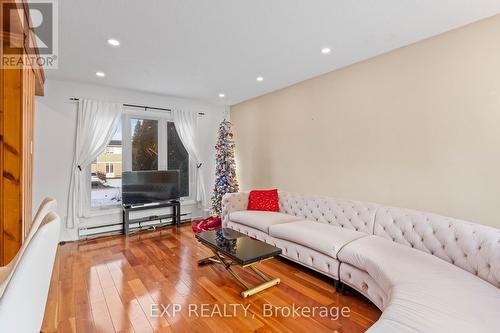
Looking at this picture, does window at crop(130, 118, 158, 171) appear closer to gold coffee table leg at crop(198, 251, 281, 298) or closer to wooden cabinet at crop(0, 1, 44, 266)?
wooden cabinet at crop(0, 1, 44, 266)

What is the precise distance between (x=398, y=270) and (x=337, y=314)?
669mm

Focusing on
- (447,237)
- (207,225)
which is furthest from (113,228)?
(447,237)

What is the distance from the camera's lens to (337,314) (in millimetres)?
2178

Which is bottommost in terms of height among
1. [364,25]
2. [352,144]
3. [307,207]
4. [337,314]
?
[337,314]

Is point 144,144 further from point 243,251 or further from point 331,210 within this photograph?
point 331,210

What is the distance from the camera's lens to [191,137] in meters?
5.32

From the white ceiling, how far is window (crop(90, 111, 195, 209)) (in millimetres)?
1167

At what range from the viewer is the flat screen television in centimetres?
445

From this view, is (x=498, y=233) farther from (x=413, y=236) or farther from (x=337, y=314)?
(x=337, y=314)

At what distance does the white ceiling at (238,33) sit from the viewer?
2150mm

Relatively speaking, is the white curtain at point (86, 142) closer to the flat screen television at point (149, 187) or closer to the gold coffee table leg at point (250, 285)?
the flat screen television at point (149, 187)

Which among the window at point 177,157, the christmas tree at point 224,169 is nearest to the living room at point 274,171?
the window at point 177,157

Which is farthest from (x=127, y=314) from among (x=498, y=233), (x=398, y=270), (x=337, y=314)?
(x=498, y=233)

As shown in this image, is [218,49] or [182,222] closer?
[218,49]
